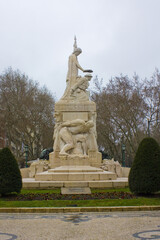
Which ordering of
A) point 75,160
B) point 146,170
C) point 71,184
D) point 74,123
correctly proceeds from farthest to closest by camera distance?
1. point 74,123
2. point 75,160
3. point 71,184
4. point 146,170

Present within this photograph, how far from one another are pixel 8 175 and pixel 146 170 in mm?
4925

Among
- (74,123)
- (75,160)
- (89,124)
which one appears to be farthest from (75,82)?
(75,160)

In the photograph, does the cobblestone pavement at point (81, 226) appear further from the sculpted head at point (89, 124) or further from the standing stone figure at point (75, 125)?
the sculpted head at point (89, 124)

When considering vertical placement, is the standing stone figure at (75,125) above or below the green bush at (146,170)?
above

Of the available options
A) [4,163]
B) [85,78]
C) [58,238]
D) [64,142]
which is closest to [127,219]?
[58,238]

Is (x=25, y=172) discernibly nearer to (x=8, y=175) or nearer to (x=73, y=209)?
(x=8, y=175)

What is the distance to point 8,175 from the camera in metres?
11.5

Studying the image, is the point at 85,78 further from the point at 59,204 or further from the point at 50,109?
the point at 50,109

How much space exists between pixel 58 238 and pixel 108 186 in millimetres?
8281

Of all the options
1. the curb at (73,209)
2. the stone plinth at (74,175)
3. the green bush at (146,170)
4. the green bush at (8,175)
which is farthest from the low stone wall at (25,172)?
the curb at (73,209)

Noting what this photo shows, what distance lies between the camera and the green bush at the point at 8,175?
443 inches

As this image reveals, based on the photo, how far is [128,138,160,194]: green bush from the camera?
10.9m

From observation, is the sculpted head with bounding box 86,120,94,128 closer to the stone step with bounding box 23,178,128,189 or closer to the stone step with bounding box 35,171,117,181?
the stone step with bounding box 35,171,117,181

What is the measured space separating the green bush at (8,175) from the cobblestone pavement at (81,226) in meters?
2.59
